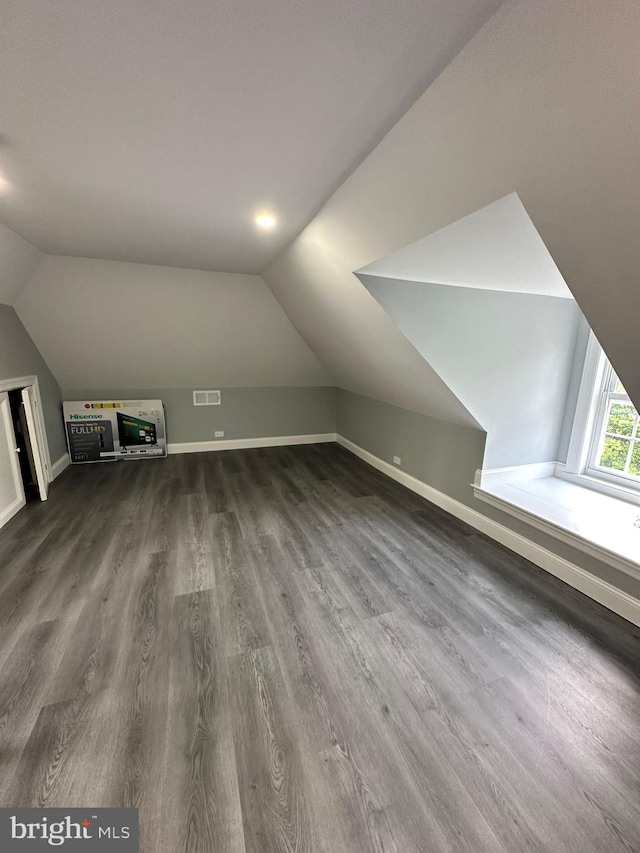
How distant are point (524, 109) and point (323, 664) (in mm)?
2364

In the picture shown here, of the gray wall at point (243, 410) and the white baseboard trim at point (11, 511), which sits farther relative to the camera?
the gray wall at point (243, 410)

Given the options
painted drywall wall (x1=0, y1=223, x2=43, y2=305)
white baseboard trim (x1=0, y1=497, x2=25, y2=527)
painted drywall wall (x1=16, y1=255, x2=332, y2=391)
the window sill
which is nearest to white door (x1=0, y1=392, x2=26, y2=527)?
white baseboard trim (x1=0, y1=497, x2=25, y2=527)

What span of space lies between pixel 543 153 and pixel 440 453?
276 cm

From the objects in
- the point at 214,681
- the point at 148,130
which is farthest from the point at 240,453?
the point at 148,130

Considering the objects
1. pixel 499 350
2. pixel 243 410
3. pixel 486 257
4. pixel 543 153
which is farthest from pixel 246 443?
pixel 543 153

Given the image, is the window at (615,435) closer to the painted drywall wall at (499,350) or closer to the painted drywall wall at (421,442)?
the painted drywall wall at (499,350)

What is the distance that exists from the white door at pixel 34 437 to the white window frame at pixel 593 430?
5.31 m

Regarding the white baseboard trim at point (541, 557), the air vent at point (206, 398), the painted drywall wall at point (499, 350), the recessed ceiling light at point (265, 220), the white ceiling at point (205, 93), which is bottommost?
the white baseboard trim at point (541, 557)

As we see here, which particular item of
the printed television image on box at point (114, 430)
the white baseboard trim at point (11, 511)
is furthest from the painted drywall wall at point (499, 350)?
the printed television image on box at point (114, 430)

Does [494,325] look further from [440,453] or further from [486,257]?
[440,453]

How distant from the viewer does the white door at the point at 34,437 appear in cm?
351

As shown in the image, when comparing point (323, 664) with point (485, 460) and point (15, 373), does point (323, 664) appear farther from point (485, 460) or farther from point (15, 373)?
point (15, 373)

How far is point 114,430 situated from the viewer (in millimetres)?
4824

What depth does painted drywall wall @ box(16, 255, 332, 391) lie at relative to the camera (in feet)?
11.4
